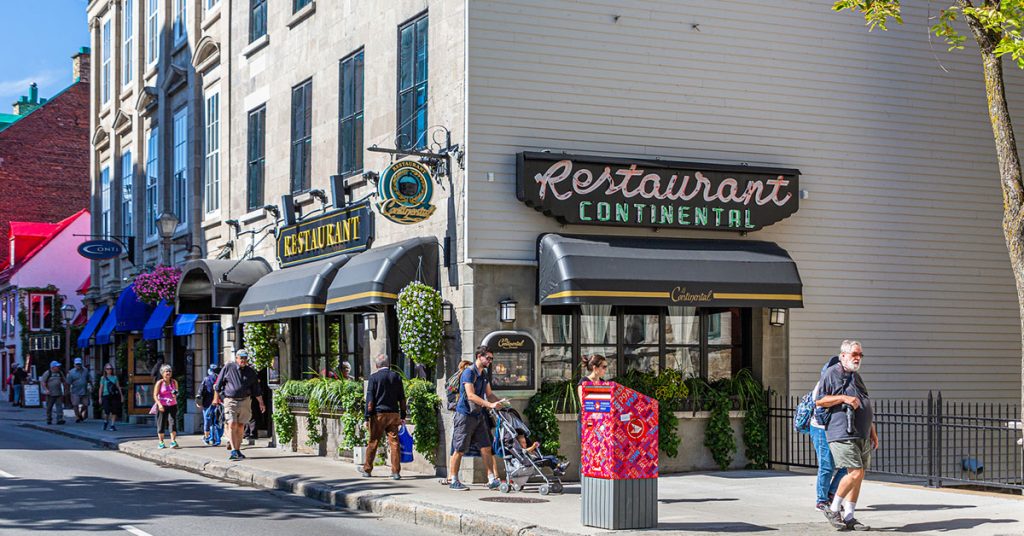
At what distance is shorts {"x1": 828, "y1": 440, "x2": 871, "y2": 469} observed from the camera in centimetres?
1162

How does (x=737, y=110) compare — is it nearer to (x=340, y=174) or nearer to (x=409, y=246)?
(x=409, y=246)

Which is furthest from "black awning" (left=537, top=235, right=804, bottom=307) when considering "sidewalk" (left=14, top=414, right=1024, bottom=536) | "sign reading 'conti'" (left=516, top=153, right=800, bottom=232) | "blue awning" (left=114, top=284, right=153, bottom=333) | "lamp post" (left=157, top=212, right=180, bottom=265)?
"blue awning" (left=114, top=284, right=153, bottom=333)

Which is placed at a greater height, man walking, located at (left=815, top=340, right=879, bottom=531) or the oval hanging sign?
the oval hanging sign

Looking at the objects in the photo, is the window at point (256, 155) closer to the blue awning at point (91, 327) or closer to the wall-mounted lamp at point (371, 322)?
the wall-mounted lamp at point (371, 322)

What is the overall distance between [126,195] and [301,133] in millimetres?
13786

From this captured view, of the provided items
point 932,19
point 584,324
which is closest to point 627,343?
point 584,324

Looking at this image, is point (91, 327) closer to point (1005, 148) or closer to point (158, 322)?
point (158, 322)

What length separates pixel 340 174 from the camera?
66.0ft

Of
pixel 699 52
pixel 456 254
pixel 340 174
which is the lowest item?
pixel 456 254

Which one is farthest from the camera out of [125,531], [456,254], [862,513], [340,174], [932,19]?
[340,174]

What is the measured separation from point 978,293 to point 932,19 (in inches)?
167

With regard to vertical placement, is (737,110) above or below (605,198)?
above

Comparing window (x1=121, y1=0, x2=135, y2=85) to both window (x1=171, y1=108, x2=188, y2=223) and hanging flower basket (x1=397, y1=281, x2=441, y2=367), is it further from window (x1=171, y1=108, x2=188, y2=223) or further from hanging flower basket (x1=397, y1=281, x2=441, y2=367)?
hanging flower basket (x1=397, y1=281, x2=441, y2=367)

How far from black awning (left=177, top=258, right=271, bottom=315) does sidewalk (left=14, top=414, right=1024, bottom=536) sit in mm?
4825
